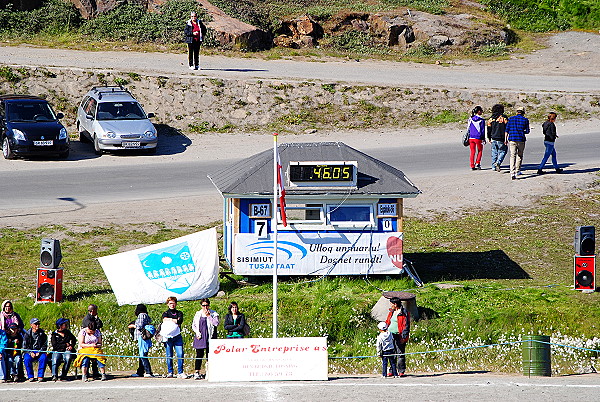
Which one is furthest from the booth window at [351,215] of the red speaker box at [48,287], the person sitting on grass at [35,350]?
the person sitting on grass at [35,350]

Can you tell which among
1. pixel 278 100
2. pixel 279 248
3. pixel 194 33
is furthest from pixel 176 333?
pixel 194 33

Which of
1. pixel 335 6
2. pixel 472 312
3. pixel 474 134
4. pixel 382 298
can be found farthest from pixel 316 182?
pixel 335 6

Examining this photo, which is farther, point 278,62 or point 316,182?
point 278,62

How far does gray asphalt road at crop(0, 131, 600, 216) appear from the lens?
27.0m

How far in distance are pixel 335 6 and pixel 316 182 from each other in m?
31.1

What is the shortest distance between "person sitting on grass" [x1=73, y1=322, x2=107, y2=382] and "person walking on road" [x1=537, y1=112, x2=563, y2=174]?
1704 centimetres

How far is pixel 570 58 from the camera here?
44281 millimetres

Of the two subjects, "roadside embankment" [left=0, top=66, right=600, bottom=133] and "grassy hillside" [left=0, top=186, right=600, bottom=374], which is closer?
"grassy hillside" [left=0, top=186, right=600, bottom=374]

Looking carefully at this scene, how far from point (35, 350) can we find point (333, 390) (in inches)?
195

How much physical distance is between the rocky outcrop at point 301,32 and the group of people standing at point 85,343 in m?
29.9

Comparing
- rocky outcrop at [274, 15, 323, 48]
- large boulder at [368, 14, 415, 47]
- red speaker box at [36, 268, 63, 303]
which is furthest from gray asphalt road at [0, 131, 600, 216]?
rocky outcrop at [274, 15, 323, 48]

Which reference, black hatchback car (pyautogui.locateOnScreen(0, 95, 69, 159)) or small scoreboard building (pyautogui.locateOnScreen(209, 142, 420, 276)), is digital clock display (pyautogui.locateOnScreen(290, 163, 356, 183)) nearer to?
small scoreboard building (pyautogui.locateOnScreen(209, 142, 420, 276))

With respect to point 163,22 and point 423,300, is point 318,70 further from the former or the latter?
point 423,300

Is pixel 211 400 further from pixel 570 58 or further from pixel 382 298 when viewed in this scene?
pixel 570 58
